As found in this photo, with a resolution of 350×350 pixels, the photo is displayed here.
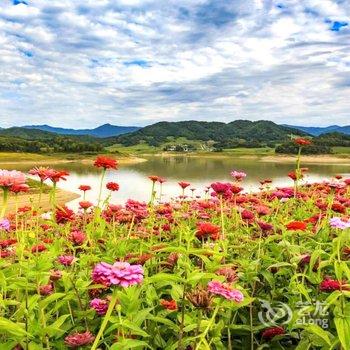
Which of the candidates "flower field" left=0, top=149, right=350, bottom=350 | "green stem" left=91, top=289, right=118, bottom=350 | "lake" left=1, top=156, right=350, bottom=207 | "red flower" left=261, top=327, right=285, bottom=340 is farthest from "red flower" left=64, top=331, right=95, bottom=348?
"lake" left=1, top=156, right=350, bottom=207

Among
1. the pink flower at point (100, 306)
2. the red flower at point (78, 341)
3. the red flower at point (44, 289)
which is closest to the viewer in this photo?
the red flower at point (78, 341)

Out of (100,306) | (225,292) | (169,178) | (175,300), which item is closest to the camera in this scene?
(225,292)

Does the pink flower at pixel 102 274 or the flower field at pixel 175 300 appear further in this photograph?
the flower field at pixel 175 300

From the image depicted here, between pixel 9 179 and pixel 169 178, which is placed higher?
pixel 9 179

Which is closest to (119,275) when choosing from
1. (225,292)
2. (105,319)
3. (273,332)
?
(105,319)

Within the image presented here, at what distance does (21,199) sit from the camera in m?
40.2

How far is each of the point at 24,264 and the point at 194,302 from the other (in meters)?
1.67

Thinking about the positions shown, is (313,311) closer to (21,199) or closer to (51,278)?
(51,278)

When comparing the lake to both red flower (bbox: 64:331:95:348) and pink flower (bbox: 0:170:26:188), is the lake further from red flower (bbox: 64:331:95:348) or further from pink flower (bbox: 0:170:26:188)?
red flower (bbox: 64:331:95:348)

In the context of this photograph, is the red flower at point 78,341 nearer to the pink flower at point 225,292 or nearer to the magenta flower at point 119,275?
the magenta flower at point 119,275

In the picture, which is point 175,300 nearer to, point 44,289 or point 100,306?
point 100,306

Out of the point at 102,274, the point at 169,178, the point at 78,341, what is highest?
the point at 102,274

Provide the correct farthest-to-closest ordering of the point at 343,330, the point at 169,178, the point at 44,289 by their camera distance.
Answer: the point at 169,178
the point at 44,289
the point at 343,330

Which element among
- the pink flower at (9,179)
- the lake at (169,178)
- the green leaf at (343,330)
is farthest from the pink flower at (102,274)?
the lake at (169,178)
